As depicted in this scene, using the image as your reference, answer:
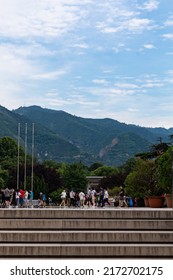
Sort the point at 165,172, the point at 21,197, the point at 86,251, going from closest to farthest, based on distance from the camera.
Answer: the point at 86,251
the point at 165,172
the point at 21,197

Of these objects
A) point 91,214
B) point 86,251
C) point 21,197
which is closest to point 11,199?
point 21,197

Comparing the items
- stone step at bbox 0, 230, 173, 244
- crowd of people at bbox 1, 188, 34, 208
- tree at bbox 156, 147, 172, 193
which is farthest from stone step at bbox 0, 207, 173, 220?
crowd of people at bbox 1, 188, 34, 208

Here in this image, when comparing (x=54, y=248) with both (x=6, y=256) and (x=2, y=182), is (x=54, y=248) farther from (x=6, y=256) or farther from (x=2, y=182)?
(x=2, y=182)

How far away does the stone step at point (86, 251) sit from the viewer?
14.4 m

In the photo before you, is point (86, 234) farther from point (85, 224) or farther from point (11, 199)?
point (11, 199)

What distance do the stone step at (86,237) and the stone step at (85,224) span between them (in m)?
0.70

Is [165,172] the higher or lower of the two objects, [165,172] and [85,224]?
the higher

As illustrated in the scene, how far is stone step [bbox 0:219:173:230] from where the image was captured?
52.6 feet

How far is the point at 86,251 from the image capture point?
14.5m

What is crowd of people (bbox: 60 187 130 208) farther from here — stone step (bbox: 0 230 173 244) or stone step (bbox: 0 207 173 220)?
stone step (bbox: 0 230 173 244)

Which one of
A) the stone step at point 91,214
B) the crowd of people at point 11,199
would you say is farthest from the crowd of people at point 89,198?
the stone step at point 91,214

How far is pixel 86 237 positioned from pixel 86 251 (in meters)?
0.90

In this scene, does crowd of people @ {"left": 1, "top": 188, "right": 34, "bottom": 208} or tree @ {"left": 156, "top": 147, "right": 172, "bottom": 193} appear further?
crowd of people @ {"left": 1, "top": 188, "right": 34, "bottom": 208}
